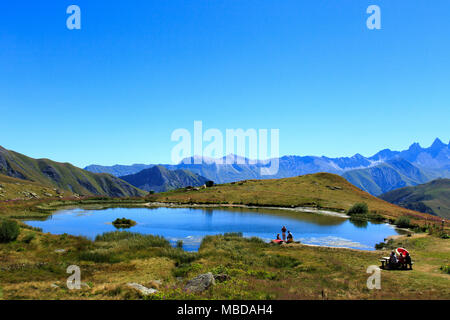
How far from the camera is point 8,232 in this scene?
3500cm

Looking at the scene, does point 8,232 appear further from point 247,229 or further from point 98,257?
point 247,229

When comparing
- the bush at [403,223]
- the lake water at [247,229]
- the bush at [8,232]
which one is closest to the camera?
the bush at [8,232]

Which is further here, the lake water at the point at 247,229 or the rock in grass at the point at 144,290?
the lake water at the point at 247,229

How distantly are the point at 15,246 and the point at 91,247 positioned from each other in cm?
809

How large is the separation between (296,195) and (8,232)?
96429 mm

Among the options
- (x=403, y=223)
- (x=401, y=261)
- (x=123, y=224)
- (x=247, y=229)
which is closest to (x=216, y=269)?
(x=401, y=261)

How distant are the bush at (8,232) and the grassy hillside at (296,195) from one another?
74595 mm

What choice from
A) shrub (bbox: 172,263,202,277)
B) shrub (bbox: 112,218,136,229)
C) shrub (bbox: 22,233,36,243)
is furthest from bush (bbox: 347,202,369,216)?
shrub (bbox: 22,233,36,243)

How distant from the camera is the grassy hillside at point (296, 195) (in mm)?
100550

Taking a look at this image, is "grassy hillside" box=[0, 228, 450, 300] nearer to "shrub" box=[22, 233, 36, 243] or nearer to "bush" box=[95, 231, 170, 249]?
"shrub" box=[22, 233, 36, 243]

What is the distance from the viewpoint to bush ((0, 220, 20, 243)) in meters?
34.7

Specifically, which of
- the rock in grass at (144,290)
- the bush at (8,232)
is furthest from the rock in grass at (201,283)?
the bush at (8,232)

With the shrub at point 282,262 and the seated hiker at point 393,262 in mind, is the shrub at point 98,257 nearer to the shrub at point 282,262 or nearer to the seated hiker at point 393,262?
the shrub at point 282,262
